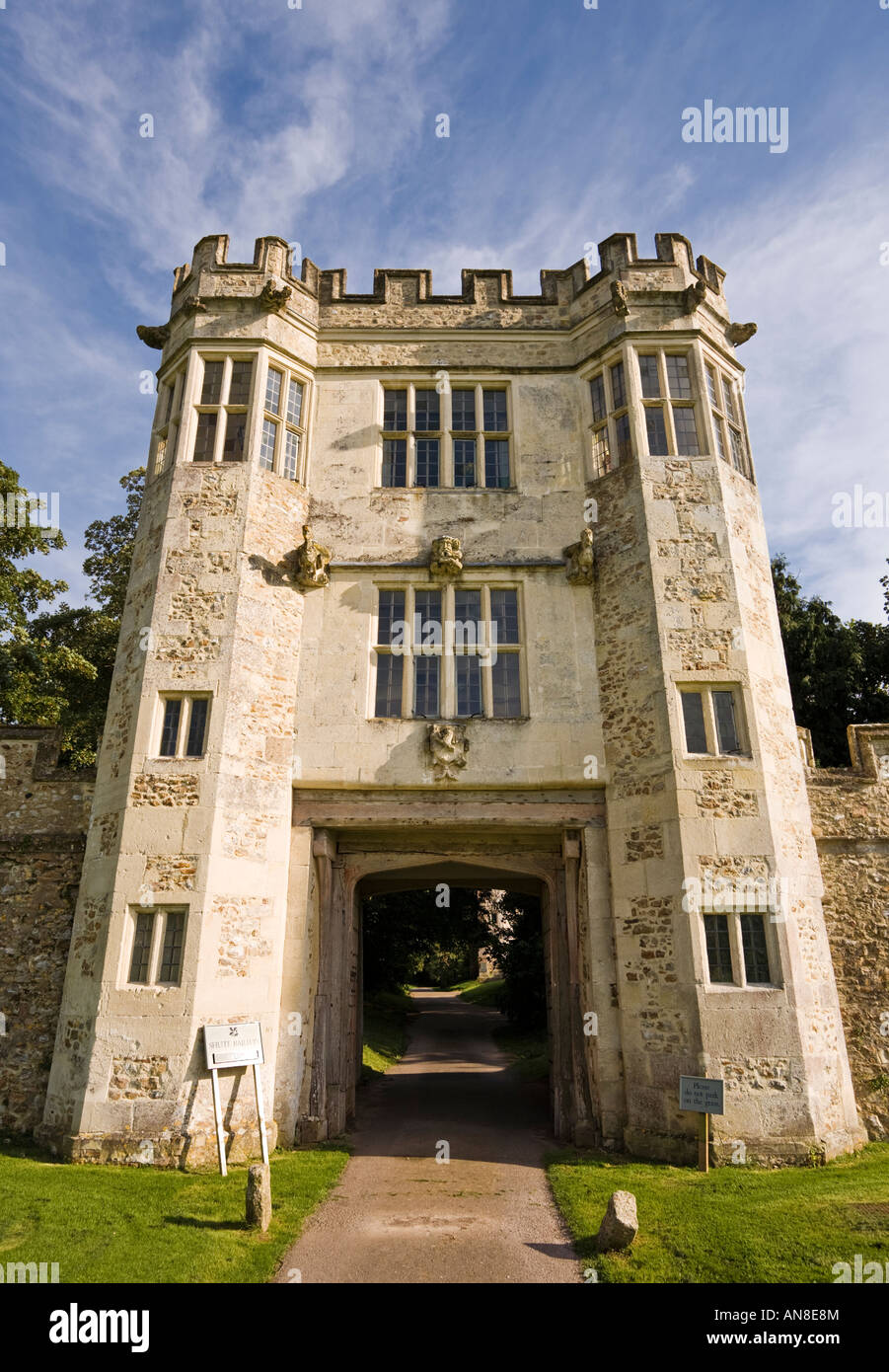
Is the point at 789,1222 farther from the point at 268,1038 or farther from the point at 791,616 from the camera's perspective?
the point at 791,616

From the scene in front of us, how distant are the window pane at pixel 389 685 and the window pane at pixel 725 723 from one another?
211 inches

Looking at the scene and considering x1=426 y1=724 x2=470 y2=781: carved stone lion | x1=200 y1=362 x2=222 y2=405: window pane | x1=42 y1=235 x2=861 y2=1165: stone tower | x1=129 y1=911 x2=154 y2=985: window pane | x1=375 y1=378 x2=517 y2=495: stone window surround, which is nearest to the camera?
x1=42 y1=235 x2=861 y2=1165: stone tower

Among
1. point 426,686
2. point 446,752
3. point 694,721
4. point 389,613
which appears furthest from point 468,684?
point 694,721

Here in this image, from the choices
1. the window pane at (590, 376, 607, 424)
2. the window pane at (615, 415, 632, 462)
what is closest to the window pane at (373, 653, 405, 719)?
the window pane at (615, 415, 632, 462)

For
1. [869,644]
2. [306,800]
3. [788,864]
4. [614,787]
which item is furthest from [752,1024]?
[869,644]

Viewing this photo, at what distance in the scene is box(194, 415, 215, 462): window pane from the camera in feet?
48.5

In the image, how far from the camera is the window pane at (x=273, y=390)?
604 inches

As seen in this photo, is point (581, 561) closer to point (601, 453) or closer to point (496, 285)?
point (601, 453)

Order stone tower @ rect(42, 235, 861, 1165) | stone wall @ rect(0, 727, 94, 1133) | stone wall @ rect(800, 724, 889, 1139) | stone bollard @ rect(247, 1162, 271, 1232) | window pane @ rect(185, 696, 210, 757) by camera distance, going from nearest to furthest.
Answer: stone bollard @ rect(247, 1162, 271, 1232) → stone tower @ rect(42, 235, 861, 1165) → stone wall @ rect(0, 727, 94, 1133) → stone wall @ rect(800, 724, 889, 1139) → window pane @ rect(185, 696, 210, 757)

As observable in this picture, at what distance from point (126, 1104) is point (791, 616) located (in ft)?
73.8

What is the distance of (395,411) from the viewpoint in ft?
53.2

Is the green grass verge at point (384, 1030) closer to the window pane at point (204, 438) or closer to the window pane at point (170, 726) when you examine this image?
the window pane at point (170, 726)

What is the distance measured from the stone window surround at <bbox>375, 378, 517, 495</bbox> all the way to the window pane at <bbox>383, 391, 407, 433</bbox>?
0.11 m

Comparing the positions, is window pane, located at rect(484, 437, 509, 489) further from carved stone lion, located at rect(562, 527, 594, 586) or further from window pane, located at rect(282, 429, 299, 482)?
window pane, located at rect(282, 429, 299, 482)
